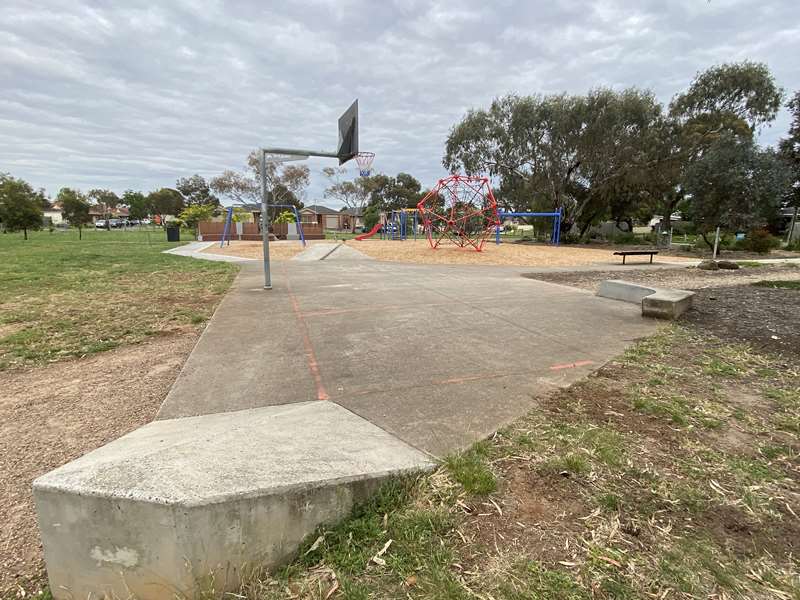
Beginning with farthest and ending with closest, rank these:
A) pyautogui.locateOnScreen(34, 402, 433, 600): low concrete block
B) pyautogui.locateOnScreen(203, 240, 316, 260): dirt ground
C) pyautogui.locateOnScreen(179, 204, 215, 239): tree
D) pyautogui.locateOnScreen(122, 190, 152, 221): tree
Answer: pyautogui.locateOnScreen(122, 190, 152, 221): tree
pyautogui.locateOnScreen(179, 204, 215, 239): tree
pyautogui.locateOnScreen(203, 240, 316, 260): dirt ground
pyautogui.locateOnScreen(34, 402, 433, 600): low concrete block

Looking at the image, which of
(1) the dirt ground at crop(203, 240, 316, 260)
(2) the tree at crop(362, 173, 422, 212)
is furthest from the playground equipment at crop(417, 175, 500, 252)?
(2) the tree at crop(362, 173, 422, 212)

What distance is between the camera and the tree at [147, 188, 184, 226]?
78750mm

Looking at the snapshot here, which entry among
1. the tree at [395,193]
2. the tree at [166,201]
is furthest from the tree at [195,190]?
the tree at [395,193]

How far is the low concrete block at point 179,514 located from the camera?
171cm

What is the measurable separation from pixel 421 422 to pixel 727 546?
1.75m

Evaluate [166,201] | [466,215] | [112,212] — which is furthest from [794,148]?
[112,212]

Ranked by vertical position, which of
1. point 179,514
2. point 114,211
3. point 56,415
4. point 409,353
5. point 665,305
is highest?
point 114,211

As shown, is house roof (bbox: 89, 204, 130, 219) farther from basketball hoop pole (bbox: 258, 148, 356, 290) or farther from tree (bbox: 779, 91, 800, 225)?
tree (bbox: 779, 91, 800, 225)

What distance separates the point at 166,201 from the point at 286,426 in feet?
297

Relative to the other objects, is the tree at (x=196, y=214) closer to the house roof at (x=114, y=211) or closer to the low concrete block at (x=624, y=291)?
the low concrete block at (x=624, y=291)

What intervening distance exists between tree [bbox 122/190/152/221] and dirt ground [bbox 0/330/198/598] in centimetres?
9372

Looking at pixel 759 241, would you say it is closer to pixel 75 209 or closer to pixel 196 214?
pixel 196 214

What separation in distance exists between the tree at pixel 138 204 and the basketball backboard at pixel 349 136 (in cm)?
8901

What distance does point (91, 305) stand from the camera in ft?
24.2
